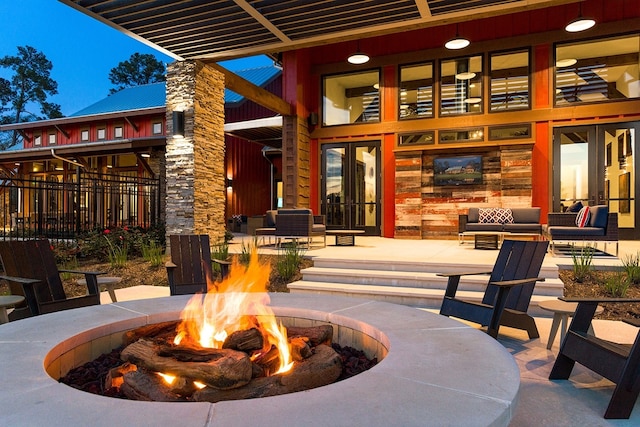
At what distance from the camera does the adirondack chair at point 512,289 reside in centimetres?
330

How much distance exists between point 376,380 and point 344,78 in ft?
35.8

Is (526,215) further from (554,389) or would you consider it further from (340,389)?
(340,389)

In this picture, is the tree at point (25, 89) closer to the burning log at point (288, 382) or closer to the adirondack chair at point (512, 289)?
the adirondack chair at point (512, 289)

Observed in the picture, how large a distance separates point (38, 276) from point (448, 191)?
28.5ft

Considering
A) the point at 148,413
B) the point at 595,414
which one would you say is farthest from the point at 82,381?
the point at 595,414

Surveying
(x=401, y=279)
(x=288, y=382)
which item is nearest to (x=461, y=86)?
(x=401, y=279)

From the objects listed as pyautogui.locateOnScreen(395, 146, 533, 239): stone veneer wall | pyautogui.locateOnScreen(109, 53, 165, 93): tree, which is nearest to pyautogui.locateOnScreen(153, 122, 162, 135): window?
pyautogui.locateOnScreen(395, 146, 533, 239): stone veneer wall

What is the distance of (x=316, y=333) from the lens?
242 centimetres

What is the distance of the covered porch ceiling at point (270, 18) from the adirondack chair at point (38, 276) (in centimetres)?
380

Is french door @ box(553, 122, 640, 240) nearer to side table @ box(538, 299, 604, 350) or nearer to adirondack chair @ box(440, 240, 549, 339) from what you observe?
adirondack chair @ box(440, 240, 549, 339)

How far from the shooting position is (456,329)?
2.30 m

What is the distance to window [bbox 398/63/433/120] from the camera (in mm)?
10695

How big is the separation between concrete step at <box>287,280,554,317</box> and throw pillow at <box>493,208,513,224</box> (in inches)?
176

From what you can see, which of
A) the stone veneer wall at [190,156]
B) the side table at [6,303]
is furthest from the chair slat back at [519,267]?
the stone veneer wall at [190,156]
